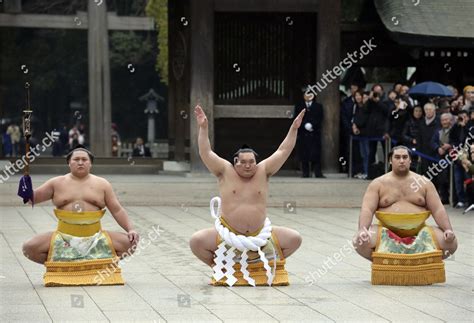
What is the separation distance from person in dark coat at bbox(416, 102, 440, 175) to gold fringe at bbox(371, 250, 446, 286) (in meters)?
7.41

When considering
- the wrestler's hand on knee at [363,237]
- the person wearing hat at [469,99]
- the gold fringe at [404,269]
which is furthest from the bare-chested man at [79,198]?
the person wearing hat at [469,99]

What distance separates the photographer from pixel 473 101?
16094 mm

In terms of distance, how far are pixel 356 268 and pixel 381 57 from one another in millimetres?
10098

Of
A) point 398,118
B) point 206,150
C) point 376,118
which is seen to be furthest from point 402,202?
point 376,118

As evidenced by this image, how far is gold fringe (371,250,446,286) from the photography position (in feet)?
28.4

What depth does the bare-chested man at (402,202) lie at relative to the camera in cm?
880

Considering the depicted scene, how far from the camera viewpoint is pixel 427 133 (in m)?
16.1

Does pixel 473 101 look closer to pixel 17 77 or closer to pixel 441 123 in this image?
pixel 441 123

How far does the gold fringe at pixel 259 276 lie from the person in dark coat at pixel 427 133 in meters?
7.68

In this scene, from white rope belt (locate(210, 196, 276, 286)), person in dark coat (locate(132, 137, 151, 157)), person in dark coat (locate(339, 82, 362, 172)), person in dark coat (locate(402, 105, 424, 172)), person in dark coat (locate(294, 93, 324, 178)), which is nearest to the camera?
white rope belt (locate(210, 196, 276, 286))

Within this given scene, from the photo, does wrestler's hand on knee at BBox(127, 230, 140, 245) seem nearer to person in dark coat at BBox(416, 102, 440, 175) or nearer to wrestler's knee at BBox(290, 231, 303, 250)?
wrestler's knee at BBox(290, 231, 303, 250)

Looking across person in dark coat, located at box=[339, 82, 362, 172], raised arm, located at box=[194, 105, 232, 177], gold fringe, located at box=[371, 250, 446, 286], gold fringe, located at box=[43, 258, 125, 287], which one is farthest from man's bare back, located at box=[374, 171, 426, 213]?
person in dark coat, located at box=[339, 82, 362, 172]

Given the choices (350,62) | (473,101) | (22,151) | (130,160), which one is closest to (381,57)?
(350,62)

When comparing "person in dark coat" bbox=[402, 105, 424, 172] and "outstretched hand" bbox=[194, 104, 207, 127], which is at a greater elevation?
"outstretched hand" bbox=[194, 104, 207, 127]
